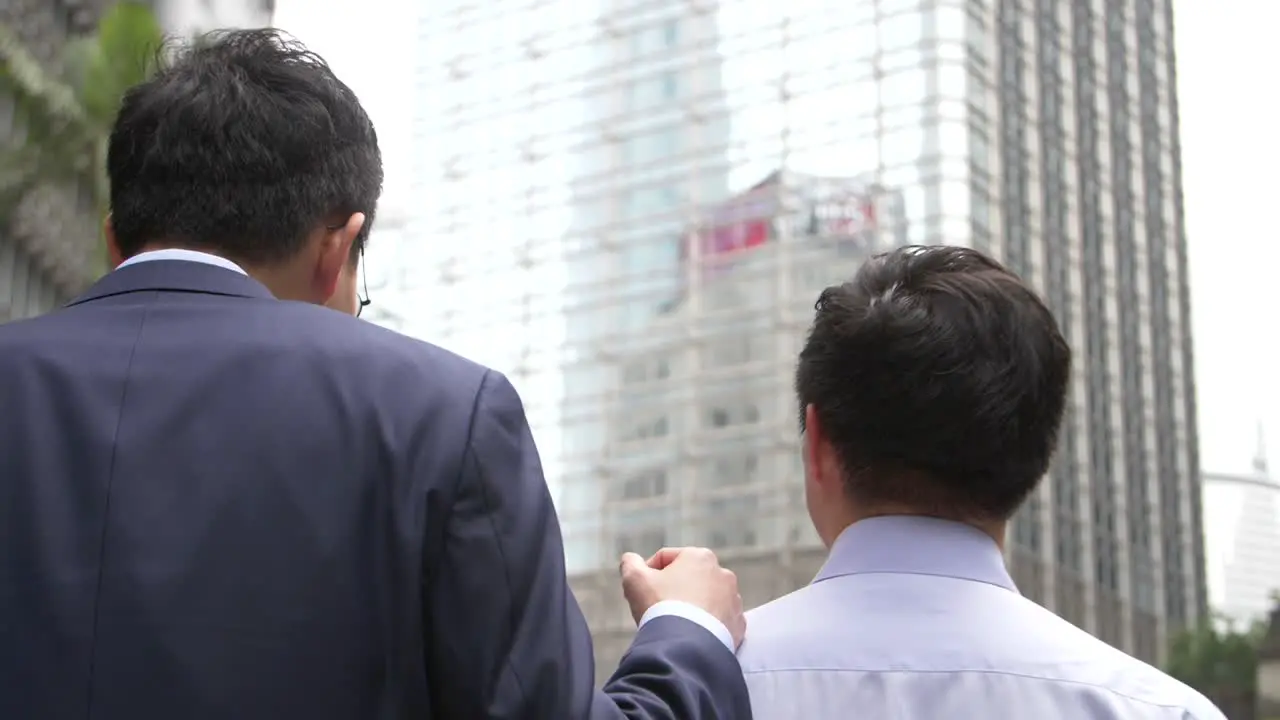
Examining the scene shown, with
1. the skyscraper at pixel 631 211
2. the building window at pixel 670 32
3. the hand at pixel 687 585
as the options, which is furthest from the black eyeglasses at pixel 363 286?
the building window at pixel 670 32

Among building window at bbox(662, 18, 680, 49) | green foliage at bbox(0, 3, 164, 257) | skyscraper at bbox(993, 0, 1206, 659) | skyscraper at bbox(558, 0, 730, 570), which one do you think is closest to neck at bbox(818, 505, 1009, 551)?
green foliage at bbox(0, 3, 164, 257)

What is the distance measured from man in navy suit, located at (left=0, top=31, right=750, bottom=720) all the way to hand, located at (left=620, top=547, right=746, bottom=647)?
0.08 m

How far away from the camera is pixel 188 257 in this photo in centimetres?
137

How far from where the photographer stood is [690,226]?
4525 centimetres

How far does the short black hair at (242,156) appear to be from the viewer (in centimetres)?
139

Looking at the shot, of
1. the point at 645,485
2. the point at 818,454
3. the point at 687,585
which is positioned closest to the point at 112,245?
the point at 687,585

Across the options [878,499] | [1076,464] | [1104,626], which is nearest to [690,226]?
[1076,464]

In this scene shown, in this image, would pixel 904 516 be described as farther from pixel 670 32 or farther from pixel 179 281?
pixel 670 32

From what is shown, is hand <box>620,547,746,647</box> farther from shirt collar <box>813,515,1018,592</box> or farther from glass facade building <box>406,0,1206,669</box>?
glass facade building <box>406,0,1206,669</box>

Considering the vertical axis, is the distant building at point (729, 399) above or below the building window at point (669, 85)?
Result: below

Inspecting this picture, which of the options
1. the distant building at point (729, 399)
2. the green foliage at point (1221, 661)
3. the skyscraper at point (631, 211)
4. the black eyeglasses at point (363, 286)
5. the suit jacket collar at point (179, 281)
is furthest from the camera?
the green foliage at point (1221, 661)

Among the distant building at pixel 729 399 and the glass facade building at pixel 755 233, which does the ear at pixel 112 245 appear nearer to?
the glass facade building at pixel 755 233

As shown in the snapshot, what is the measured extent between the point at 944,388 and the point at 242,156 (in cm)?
70

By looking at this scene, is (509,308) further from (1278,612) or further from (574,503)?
(1278,612)
